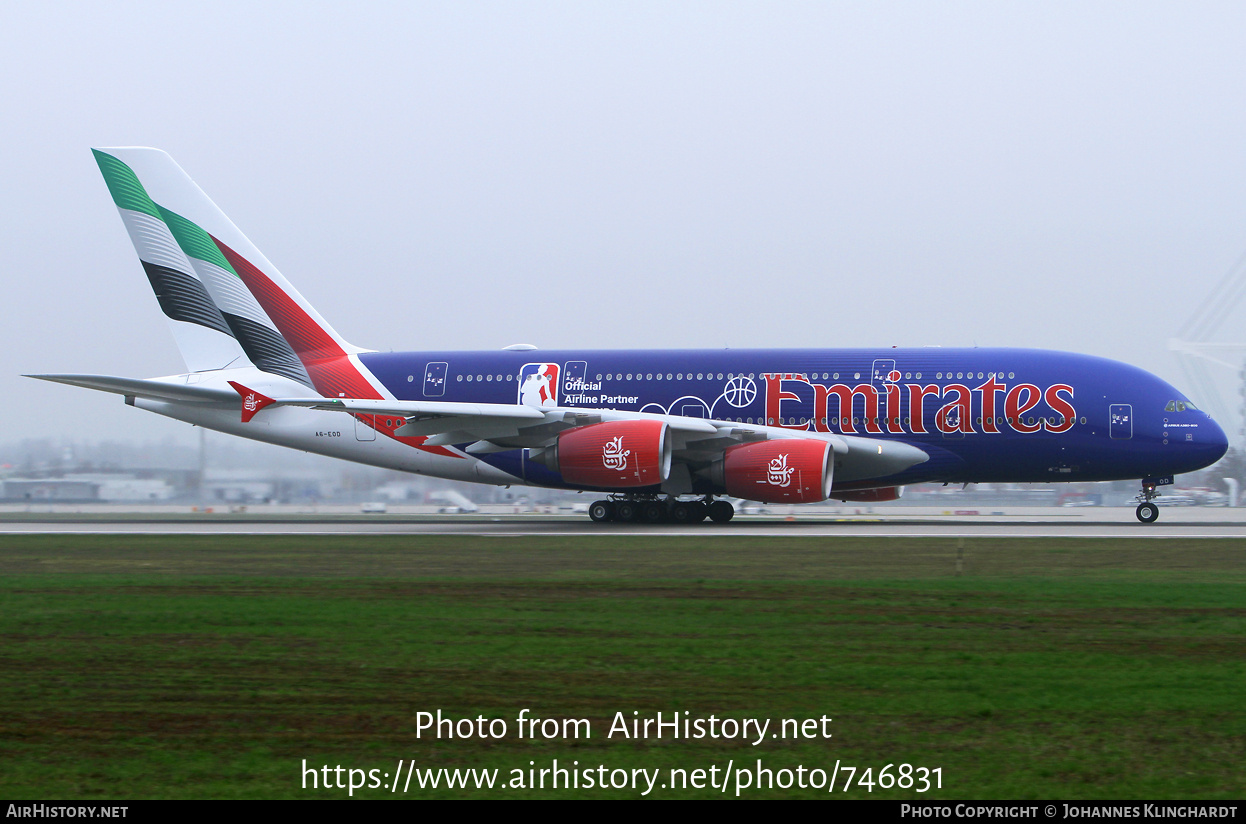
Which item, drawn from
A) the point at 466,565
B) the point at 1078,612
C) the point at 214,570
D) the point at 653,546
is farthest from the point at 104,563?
the point at 1078,612

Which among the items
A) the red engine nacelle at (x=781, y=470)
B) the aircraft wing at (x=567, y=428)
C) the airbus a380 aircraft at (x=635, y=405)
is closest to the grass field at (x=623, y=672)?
the red engine nacelle at (x=781, y=470)

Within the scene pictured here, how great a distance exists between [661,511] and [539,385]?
170 inches

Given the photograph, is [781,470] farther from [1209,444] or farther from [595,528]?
[1209,444]

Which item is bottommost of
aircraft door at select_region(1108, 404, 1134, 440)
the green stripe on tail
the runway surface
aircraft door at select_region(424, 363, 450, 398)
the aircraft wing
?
the runway surface

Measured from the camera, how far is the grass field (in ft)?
19.2

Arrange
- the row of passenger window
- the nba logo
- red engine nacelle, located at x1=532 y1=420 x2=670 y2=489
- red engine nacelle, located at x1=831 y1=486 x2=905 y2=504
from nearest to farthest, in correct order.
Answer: red engine nacelle, located at x1=532 y1=420 x2=670 y2=489
the row of passenger window
red engine nacelle, located at x1=831 y1=486 x2=905 y2=504
the nba logo

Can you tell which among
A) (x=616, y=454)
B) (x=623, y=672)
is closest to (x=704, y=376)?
(x=616, y=454)

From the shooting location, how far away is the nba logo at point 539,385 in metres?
29.1

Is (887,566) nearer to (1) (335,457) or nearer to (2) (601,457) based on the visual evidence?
(2) (601,457)

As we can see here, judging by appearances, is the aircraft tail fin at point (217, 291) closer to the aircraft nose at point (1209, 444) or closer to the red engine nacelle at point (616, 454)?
the red engine nacelle at point (616, 454)

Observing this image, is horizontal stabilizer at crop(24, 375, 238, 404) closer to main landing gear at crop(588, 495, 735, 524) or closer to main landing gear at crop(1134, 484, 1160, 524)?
main landing gear at crop(588, 495, 735, 524)

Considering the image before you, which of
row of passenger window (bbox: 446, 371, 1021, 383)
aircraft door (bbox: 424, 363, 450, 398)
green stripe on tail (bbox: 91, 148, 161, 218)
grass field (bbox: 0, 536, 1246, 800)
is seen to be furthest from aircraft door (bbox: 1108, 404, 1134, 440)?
green stripe on tail (bbox: 91, 148, 161, 218)

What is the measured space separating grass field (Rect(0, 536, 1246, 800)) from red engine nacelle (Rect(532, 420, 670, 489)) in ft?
34.8

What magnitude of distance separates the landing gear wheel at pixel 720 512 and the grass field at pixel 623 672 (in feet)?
44.4
